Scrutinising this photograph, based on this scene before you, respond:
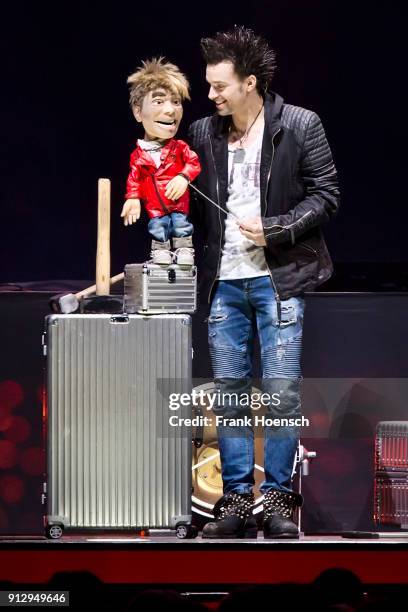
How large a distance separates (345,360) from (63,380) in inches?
49.0

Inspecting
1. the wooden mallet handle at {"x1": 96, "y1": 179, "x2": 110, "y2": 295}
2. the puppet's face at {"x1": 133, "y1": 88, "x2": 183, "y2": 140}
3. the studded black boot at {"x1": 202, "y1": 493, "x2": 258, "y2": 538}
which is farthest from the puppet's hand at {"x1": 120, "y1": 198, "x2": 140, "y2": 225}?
the studded black boot at {"x1": 202, "y1": 493, "x2": 258, "y2": 538}

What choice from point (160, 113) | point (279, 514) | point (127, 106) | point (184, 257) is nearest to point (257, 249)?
point (184, 257)

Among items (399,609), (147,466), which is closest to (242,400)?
(147,466)

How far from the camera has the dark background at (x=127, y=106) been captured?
6.20m

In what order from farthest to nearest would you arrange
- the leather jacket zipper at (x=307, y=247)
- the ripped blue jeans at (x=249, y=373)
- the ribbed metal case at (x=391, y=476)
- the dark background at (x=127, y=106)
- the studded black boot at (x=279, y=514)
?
1. the dark background at (x=127, y=106)
2. the ribbed metal case at (x=391, y=476)
3. the leather jacket zipper at (x=307, y=247)
4. the ripped blue jeans at (x=249, y=373)
5. the studded black boot at (x=279, y=514)

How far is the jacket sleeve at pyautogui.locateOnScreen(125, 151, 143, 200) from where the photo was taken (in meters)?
5.11

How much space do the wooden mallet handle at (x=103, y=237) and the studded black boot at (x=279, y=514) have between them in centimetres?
97

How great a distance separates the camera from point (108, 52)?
621 centimetres

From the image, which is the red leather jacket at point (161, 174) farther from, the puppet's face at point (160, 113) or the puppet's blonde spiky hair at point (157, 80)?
the puppet's blonde spiky hair at point (157, 80)

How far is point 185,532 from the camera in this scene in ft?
16.3

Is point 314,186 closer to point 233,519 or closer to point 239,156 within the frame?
point 239,156

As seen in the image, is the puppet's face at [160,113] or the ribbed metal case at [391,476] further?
the ribbed metal case at [391,476]

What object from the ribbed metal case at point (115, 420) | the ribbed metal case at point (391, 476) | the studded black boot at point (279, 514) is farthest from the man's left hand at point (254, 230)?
the ribbed metal case at point (391, 476)

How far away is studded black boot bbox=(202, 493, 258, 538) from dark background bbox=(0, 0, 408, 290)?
4.88 ft
